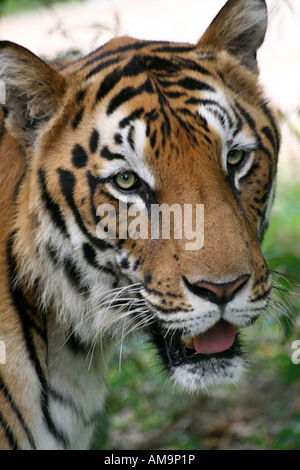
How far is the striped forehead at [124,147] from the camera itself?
6.70 ft

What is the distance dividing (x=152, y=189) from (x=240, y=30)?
73 cm

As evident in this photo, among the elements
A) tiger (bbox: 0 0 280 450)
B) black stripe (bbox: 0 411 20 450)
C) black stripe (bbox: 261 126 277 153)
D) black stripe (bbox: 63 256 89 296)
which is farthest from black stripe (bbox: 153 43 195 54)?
black stripe (bbox: 0 411 20 450)

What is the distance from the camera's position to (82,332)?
7.67 feet

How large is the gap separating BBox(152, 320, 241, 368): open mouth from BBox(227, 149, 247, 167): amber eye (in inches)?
18.8

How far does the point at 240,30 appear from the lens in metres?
2.40

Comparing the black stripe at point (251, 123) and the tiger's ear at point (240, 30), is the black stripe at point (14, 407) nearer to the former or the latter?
the black stripe at point (251, 123)

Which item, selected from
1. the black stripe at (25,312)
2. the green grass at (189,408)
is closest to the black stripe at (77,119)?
the black stripe at (25,312)

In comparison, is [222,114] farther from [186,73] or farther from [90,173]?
[90,173]

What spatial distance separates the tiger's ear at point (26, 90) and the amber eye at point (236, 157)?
0.55 m

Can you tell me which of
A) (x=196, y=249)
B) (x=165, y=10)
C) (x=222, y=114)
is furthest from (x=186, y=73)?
(x=165, y=10)

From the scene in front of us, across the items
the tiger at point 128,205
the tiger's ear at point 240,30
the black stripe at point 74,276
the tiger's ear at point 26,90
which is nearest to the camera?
the tiger at point 128,205

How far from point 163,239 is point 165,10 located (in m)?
7.17

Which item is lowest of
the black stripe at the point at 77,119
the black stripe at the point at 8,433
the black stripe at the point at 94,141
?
the black stripe at the point at 8,433

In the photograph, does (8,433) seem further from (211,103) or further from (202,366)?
(211,103)
